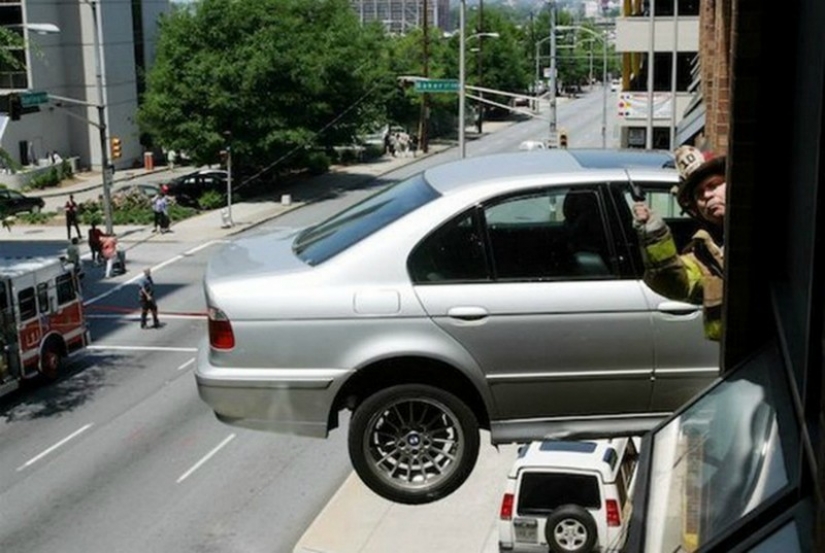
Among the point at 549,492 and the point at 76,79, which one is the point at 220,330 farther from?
the point at 76,79

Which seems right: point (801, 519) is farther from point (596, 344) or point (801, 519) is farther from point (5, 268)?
point (5, 268)

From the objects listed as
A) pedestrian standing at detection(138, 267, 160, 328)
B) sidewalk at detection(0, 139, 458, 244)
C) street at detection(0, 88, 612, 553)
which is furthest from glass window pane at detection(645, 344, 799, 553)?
sidewalk at detection(0, 139, 458, 244)

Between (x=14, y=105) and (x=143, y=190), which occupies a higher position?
(x=14, y=105)

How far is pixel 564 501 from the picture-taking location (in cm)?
→ 1802

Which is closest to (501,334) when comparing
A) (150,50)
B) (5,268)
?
(5,268)

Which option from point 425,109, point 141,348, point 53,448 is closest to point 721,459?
point 53,448

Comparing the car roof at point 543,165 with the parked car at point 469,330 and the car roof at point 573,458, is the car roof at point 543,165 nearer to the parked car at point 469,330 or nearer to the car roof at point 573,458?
the parked car at point 469,330

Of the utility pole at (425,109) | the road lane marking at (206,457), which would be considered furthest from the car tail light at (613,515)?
the utility pole at (425,109)

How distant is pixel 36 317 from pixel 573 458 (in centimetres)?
1345

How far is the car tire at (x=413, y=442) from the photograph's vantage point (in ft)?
23.5

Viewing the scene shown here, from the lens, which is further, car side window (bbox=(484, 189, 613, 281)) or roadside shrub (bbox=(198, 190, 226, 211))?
roadside shrub (bbox=(198, 190, 226, 211))

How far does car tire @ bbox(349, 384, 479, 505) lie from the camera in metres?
7.15

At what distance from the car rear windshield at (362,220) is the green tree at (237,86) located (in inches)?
1798

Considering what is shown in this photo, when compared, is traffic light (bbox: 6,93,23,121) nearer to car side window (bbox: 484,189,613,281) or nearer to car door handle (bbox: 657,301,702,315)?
car side window (bbox: 484,189,613,281)
